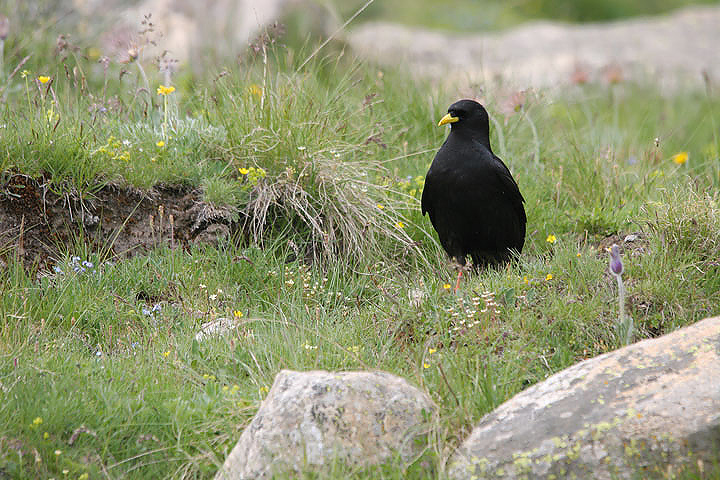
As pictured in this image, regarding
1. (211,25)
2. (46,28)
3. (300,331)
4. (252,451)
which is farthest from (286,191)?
(211,25)

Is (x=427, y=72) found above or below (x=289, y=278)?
above

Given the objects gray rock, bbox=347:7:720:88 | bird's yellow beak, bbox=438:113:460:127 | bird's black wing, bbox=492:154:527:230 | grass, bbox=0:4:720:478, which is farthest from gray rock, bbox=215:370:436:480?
gray rock, bbox=347:7:720:88

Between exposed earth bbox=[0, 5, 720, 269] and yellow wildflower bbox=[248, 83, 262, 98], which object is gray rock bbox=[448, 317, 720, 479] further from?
yellow wildflower bbox=[248, 83, 262, 98]

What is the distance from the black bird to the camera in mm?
4539

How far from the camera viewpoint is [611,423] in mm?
2529

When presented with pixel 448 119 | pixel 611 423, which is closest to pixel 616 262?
pixel 611 423

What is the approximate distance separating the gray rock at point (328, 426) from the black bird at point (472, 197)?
1.97 metres

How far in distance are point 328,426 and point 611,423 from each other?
37.5 inches

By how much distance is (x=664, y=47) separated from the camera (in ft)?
42.4

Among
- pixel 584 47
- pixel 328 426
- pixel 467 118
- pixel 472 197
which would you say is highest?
pixel 467 118

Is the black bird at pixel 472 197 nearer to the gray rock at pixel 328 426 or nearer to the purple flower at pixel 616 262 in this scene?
the purple flower at pixel 616 262

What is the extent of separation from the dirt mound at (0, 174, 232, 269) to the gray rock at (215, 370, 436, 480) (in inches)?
72.6

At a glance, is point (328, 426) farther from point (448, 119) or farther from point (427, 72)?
point (427, 72)

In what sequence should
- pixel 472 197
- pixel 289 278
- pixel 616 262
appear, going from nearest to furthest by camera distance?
1. pixel 616 262
2. pixel 289 278
3. pixel 472 197
